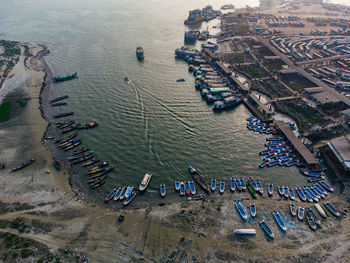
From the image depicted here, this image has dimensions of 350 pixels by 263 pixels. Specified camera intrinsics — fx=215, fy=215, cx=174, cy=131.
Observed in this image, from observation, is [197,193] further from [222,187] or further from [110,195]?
[110,195]

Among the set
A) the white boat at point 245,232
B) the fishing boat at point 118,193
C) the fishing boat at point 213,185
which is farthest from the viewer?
the fishing boat at point 213,185

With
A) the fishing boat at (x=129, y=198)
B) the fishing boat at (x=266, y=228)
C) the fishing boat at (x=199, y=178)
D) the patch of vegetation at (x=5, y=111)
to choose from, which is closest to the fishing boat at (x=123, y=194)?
the fishing boat at (x=129, y=198)

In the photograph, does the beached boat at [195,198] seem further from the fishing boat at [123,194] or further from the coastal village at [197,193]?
the fishing boat at [123,194]

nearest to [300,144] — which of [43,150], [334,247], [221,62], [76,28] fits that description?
[334,247]

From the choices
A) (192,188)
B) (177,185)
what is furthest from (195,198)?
(177,185)

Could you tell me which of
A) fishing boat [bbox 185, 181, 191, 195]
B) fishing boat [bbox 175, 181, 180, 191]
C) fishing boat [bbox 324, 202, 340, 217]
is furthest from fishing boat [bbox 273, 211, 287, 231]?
fishing boat [bbox 175, 181, 180, 191]

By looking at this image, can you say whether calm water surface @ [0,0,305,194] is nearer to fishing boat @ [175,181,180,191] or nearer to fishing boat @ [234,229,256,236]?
fishing boat @ [175,181,180,191]
